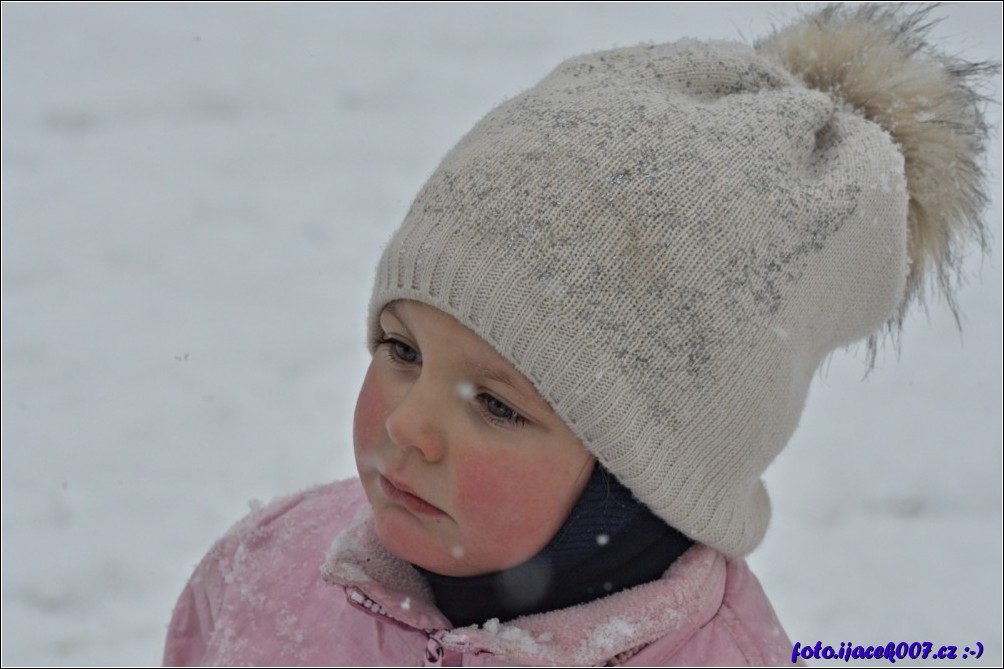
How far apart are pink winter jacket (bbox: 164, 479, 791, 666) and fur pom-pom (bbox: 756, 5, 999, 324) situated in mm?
557

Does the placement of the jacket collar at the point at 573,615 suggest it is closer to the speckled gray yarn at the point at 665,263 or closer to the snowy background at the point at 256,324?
the speckled gray yarn at the point at 665,263

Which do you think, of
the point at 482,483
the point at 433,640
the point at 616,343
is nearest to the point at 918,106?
the point at 616,343

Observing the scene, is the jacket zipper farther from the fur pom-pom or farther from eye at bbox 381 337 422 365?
the fur pom-pom

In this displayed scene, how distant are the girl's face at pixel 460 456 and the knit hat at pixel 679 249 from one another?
0.04 m

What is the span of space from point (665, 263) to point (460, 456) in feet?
1.13

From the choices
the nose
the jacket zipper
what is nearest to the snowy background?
the jacket zipper

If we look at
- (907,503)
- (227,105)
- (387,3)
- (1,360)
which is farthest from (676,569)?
(387,3)

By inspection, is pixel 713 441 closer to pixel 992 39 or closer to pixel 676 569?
pixel 676 569

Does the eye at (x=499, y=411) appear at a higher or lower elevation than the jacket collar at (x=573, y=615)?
higher

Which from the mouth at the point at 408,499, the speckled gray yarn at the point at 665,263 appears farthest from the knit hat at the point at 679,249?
the mouth at the point at 408,499

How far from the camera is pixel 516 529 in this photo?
146 centimetres

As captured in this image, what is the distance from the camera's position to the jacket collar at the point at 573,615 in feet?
4.90

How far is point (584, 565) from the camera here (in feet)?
4.97

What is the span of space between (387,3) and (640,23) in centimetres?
107
